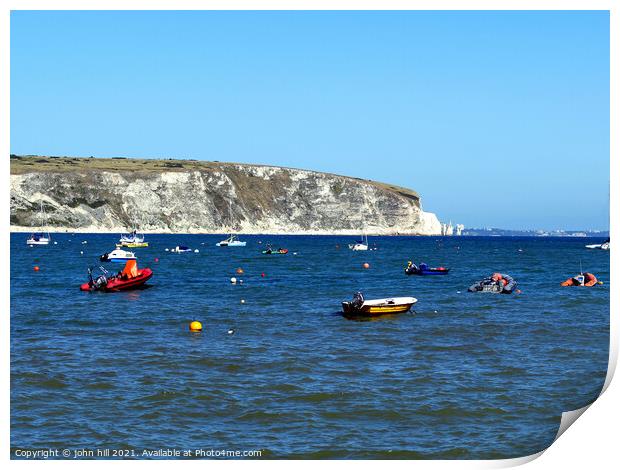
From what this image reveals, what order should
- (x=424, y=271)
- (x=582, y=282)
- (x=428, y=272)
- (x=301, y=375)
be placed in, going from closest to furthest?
(x=301, y=375) → (x=582, y=282) → (x=424, y=271) → (x=428, y=272)

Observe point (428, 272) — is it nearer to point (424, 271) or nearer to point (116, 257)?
point (424, 271)

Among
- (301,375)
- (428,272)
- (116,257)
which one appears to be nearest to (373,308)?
(301,375)

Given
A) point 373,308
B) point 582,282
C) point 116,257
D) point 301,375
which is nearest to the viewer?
point 301,375

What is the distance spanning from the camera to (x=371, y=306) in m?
37.7

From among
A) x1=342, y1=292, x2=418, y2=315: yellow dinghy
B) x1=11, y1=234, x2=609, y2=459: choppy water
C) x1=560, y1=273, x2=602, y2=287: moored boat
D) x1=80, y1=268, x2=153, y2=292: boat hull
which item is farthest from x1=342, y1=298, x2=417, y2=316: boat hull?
x1=560, y1=273, x2=602, y2=287: moored boat

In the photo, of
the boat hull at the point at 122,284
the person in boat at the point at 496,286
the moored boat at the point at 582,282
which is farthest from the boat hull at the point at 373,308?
the moored boat at the point at 582,282

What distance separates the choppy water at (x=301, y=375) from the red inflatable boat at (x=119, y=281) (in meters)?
4.54

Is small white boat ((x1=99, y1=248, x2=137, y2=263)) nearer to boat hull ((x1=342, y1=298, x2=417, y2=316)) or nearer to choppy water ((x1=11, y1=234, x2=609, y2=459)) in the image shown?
choppy water ((x1=11, y1=234, x2=609, y2=459))

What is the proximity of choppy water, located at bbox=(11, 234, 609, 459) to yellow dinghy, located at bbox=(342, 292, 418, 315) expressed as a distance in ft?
2.64

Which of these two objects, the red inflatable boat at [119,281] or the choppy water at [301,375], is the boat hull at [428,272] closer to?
the choppy water at [301,375]

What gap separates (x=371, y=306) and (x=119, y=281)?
69.8ft

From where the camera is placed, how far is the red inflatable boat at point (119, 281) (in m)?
51.0

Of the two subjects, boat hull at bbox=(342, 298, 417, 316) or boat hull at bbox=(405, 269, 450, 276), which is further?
boat hull at bbox=(405, 269, 450, 276)

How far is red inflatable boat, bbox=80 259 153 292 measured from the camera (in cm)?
5097
